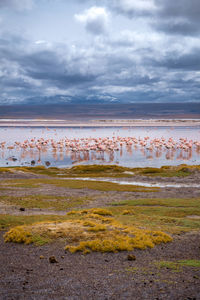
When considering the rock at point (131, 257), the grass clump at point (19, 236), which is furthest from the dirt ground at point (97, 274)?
the grass clump at point (19, 236)

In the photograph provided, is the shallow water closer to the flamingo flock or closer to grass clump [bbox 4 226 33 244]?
the flamingo flock

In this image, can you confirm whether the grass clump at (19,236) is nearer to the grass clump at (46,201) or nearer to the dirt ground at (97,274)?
the dirt ground at (97,274)

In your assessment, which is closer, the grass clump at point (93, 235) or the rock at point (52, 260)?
the rock at point (52, 260)

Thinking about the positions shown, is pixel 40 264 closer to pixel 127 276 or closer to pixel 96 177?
pixel 127 276

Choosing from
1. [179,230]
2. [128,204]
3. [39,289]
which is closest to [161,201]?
[128,204]

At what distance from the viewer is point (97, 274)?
1027 cm

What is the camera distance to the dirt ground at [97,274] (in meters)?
8.86

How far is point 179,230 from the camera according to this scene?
15.3 m

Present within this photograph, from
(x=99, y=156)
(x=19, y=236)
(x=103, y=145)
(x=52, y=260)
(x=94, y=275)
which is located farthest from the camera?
(x=103, y=145)

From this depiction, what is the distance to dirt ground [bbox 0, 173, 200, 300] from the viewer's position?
349 inches

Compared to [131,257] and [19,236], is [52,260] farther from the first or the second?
[19,236]

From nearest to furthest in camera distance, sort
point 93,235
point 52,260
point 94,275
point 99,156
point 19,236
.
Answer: point 94,275
point 52,260
point 19,236
point 93,235
point 99,156

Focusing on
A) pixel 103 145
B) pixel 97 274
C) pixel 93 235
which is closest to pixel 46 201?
pixel 93 235

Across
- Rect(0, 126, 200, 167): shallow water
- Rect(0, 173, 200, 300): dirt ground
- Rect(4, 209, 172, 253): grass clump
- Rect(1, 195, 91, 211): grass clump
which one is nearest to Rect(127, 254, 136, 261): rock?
Rect(0, 173, 200, 300): dirt ground
